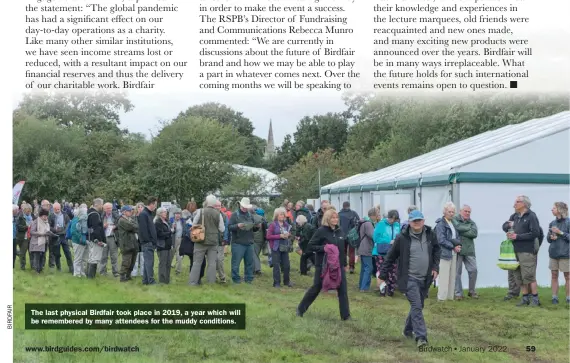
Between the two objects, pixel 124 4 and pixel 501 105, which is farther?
pixel 501 105

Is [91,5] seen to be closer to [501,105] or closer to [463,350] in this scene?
[463,350]

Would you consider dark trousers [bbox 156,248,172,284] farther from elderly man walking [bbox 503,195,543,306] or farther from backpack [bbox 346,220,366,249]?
elderly man walking [bbox 503,195,543,306]

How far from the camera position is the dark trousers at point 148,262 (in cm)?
Answer: 1443

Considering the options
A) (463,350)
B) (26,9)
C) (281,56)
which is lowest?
(463,350)

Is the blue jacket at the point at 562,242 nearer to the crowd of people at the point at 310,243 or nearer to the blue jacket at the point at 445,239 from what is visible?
the crowd of people at the point at 310,243

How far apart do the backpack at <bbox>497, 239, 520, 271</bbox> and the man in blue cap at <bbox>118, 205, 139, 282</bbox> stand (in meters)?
7.30

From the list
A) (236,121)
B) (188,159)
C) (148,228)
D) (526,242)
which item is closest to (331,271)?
(526,242)

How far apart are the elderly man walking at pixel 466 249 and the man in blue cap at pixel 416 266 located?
4116 millimetres

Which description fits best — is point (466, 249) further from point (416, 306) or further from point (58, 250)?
point (58, 250)

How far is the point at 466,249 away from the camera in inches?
531

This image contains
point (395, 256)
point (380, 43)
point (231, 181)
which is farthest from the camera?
point (231, 181)

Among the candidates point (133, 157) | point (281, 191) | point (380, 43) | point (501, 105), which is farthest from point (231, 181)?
point (380, 43)

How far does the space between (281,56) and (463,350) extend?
4734 mm

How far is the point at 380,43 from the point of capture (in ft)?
33.9
